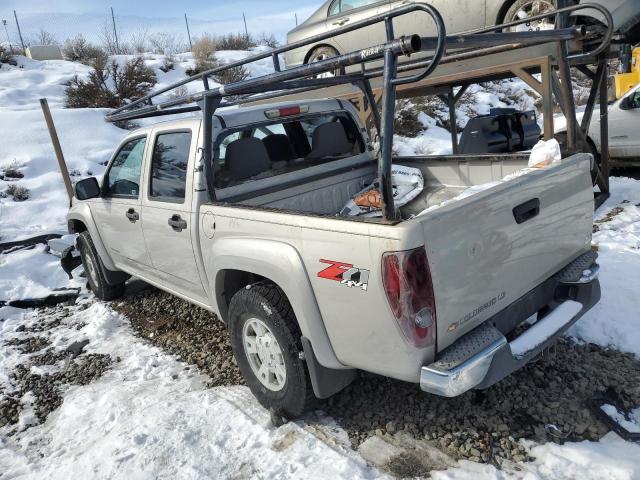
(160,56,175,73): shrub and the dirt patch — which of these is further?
(160,56,175,73): shrub

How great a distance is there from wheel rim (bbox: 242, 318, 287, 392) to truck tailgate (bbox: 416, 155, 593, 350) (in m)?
1.04

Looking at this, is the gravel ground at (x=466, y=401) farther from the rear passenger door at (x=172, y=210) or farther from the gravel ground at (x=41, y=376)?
the rear passenger door at (x=172, y=210)

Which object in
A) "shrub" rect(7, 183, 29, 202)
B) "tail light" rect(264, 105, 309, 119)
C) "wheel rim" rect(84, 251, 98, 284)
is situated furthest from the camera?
"shrub" rect(7, 183, 29, 202)

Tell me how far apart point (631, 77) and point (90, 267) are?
12.2m

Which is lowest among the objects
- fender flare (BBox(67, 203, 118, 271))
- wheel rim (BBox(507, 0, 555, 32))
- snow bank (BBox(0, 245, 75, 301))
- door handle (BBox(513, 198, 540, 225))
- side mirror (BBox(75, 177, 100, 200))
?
snow bank (BBox(0, 245, 75, 301))

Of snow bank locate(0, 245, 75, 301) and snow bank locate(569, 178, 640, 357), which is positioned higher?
snow bank locate(0, 245, 75, 301)

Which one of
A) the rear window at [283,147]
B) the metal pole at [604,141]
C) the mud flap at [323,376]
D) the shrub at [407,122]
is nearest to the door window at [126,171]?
the rear window at [283,147]

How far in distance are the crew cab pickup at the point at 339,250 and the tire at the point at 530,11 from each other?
Answer: 308cm

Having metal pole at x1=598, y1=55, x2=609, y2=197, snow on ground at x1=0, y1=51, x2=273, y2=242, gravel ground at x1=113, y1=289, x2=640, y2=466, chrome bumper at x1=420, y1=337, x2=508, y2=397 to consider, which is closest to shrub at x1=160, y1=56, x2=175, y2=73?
snow on ground at x1=0, y1=51, x2=273, y2=242

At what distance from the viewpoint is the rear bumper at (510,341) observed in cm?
219

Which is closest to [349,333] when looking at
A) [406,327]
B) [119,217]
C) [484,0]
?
[406,327]

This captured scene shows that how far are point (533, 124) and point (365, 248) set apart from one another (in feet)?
22.8

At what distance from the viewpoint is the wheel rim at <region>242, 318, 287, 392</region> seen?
2.92 m

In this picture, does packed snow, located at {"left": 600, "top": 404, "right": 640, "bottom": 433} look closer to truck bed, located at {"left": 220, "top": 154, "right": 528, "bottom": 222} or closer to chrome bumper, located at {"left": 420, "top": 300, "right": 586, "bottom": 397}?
chrome bumper, located at {"left": 420, "top": 300, "right": 586, "bottom": 397}
